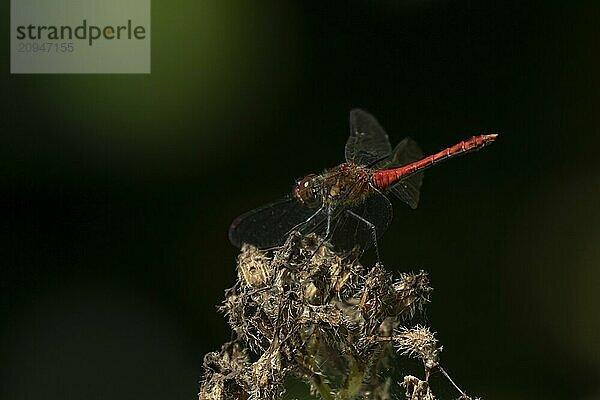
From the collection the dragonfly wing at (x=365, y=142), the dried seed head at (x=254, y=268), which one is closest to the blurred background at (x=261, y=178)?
the dragonfly wing at (x=365, y=142)

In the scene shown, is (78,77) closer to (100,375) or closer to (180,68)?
(180,68)

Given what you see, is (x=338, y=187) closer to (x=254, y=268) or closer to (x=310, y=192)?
(x=310, y=192)

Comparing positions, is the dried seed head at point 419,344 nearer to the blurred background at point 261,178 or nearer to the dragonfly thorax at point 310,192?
the dragonfly thorax at point 310,192

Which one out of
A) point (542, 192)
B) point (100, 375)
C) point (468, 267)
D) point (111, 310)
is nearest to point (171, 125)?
point (111, 310)

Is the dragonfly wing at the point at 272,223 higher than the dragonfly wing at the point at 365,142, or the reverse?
the dragonfly wing at the point at 365,142

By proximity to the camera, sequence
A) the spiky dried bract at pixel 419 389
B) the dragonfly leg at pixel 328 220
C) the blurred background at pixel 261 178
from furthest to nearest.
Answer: the blurred background at pixel 261 178 < the dragonfly leg at pixel 328 220 < the spiky dried bract at pixel 419 389

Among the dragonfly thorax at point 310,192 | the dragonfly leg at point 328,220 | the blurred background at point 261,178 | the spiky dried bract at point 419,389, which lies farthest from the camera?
the blurred background at point 261,178
